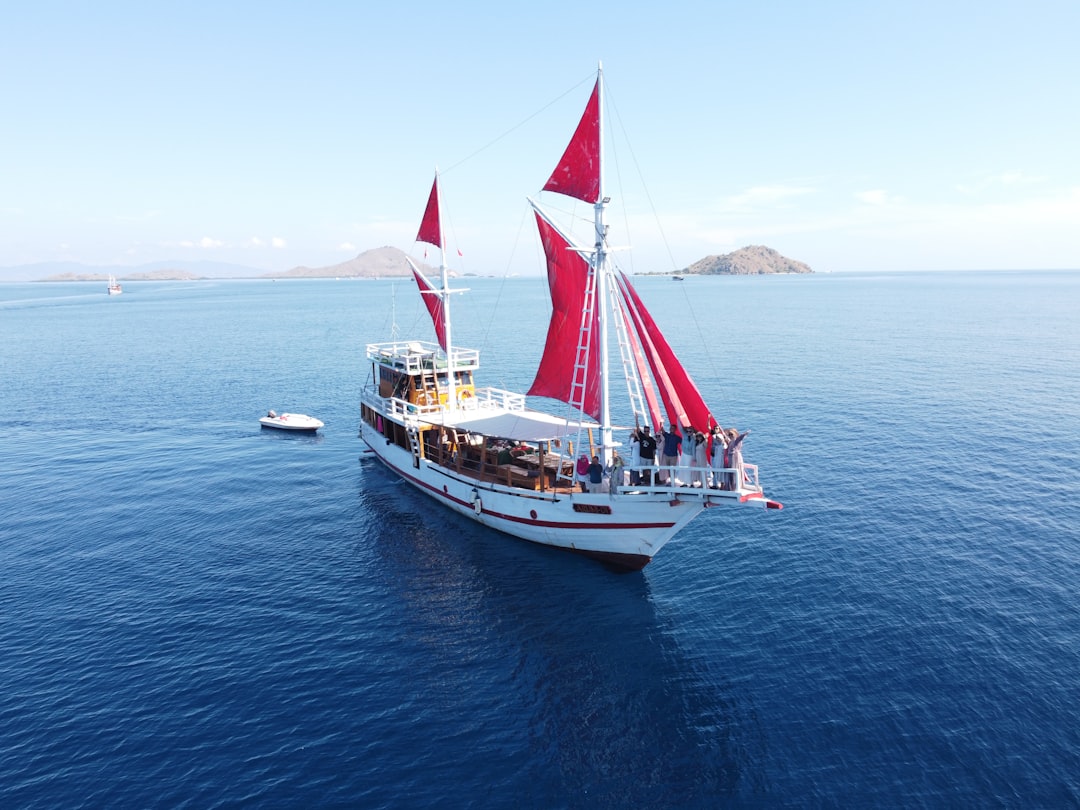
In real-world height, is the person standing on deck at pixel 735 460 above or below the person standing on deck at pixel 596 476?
above

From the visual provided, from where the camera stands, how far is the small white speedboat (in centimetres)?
5650

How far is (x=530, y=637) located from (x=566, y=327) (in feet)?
51.2

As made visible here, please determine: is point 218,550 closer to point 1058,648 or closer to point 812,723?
point 812,723

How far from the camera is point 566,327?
33250 millimetres

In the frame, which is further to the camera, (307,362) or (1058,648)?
(307,362)

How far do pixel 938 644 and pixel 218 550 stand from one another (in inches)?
1319

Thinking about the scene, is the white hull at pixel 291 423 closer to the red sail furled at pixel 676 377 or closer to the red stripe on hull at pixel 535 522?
the red stripe on hull at pixel 535 522

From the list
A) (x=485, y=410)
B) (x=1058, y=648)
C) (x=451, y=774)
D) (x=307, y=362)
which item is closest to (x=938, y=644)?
(x=1058, y=648)

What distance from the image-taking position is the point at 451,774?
18781 millimetres

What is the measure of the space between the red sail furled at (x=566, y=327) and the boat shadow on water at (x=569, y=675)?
8.63 m

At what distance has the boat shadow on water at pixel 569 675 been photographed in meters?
18.9

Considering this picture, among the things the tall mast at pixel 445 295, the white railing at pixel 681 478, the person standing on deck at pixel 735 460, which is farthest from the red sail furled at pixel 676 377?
the tall mast at pixel 445 295

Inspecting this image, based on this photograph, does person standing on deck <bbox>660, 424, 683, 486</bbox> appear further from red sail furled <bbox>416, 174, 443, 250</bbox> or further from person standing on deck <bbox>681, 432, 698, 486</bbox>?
red sail furled <bbox>416, 174, 443, 250</bbox>

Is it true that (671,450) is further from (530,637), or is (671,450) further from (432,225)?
(432,225)
